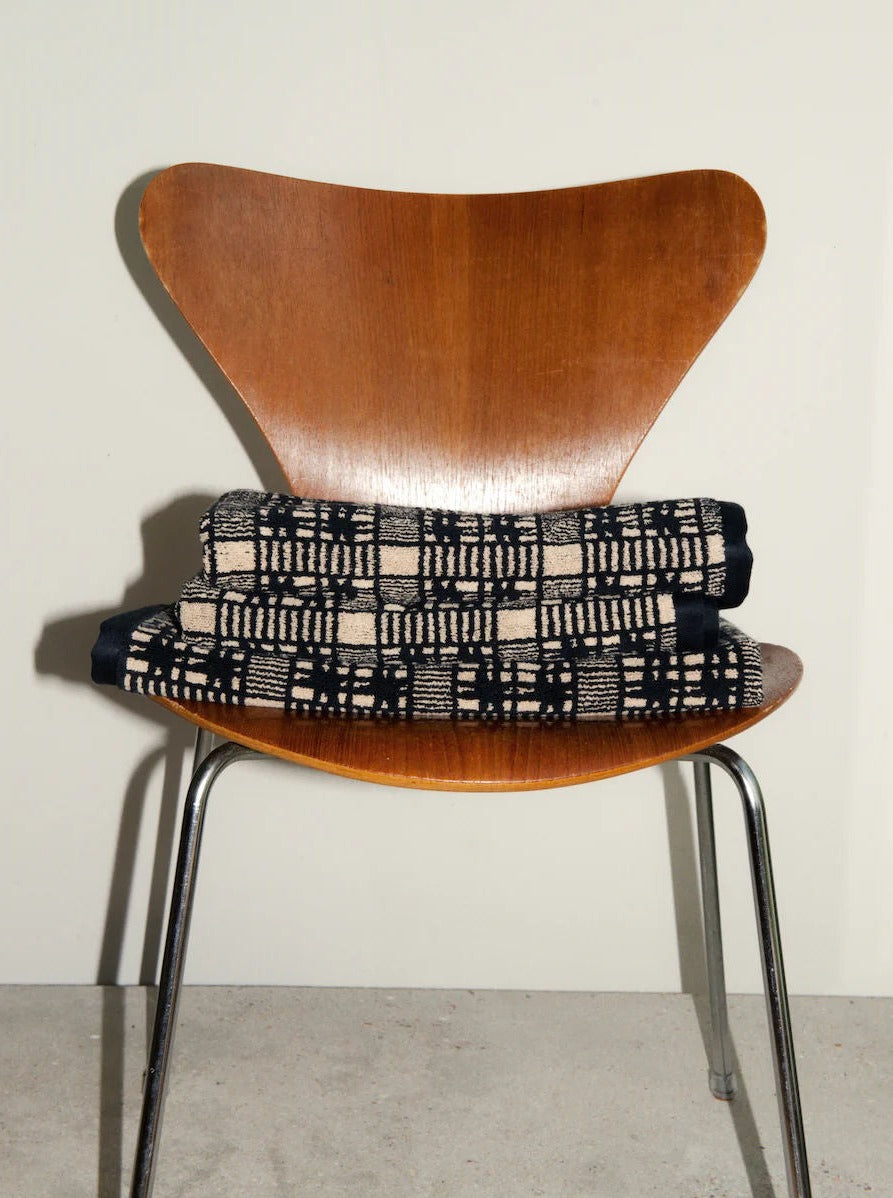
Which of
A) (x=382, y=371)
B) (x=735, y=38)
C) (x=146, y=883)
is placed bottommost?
(x=146, y=883)

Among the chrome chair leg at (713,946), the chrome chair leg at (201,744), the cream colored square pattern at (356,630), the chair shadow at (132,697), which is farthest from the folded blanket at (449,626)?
the chair shadow at (132,697)

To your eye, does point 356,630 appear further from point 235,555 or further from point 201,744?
point 201,744

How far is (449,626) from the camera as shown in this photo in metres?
0.77

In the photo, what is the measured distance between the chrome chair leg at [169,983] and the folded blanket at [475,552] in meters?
0.14

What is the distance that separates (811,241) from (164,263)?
0.58 m

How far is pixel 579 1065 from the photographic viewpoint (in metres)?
1.09

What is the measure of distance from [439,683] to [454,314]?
1.19 ft

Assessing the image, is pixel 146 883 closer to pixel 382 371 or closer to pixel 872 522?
pixel 382 371

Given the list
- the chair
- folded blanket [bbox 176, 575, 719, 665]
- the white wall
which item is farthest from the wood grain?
folded blanket [bbox 176, 575, 719, 665]

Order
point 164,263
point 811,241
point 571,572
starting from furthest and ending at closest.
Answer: point 811,241 < point 164,263 < point 571,572

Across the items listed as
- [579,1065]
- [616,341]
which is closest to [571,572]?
[616,341]

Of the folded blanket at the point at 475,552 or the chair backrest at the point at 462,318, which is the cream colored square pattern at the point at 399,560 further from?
the chair backrest at the point at 462,318

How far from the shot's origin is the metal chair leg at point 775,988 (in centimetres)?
72

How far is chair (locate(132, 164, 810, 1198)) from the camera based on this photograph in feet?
3.06
